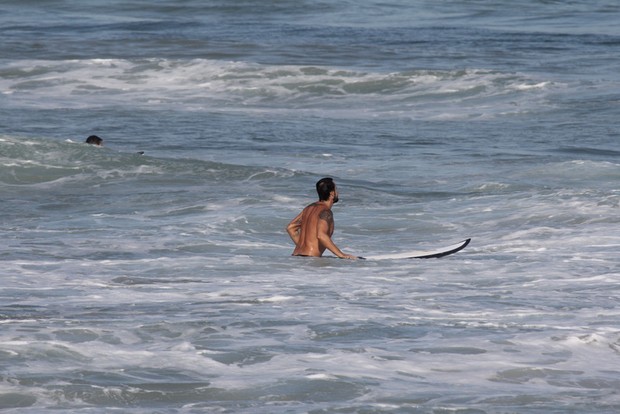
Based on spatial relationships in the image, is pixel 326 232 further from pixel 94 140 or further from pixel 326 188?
pixel 94 140

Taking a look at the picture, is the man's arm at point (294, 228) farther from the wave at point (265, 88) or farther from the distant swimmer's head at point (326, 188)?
the wave at point (265, 88)

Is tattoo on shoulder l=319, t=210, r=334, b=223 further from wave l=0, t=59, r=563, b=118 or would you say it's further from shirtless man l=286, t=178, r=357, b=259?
wave l=0, t=59, r=563, b=118

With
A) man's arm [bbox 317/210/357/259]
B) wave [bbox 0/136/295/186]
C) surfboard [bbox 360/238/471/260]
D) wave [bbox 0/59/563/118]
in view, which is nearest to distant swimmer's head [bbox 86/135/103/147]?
wave [bbox 0/136/295/186]

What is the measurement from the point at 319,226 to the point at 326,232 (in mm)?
96

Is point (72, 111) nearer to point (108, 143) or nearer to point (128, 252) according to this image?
point (108, 143)

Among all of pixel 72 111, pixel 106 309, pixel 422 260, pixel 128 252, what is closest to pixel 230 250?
pixel 128 252

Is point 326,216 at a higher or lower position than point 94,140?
higher

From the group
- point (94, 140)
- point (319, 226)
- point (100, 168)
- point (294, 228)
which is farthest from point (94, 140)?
point (319, 226)

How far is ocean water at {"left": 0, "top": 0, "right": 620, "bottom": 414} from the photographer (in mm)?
9320

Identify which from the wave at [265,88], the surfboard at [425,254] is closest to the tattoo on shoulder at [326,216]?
the surfboard at [425,254]

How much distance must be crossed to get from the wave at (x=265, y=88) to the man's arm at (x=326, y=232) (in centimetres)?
1517

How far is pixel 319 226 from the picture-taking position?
13844 mm

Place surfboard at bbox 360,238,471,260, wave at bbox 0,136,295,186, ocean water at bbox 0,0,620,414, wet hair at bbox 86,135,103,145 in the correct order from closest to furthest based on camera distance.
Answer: ocean water at bbox 0,0,620,414 < surfboard at bbox 360,238,471,260 < wave at bbox 0,136,295,186 < wet hair at bbox 86,135,103,145

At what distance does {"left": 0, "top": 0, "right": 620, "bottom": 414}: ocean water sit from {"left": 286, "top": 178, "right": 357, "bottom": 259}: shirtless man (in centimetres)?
19
